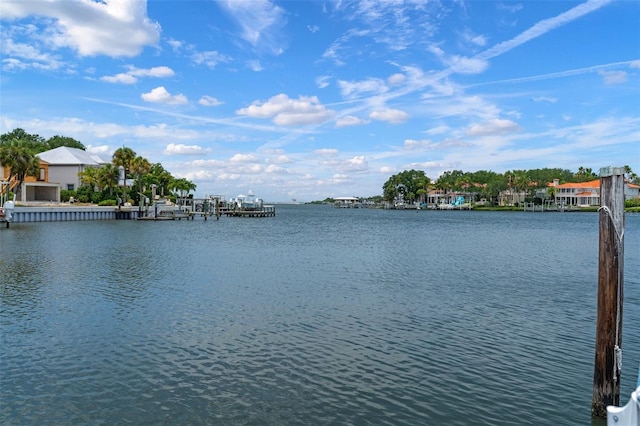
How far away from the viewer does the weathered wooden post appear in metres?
8.72

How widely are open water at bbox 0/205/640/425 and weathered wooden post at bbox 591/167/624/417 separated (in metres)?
1.26

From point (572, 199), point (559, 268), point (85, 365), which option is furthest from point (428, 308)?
point (572, 199)

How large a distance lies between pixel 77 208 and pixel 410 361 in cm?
7175

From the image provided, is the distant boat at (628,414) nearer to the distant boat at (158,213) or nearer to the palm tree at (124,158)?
the distant boat at (158,213)

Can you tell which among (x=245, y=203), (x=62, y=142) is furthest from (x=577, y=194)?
(x=62, y=142)

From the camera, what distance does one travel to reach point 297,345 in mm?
14031

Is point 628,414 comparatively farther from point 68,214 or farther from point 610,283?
point 68,214

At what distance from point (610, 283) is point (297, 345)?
8246 mm

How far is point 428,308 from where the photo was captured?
61.9 ft

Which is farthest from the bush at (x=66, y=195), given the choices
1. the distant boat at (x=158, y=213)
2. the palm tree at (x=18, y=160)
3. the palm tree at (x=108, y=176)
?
the palm tree at (x=18, y=160)

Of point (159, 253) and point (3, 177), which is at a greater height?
point (3, 177)

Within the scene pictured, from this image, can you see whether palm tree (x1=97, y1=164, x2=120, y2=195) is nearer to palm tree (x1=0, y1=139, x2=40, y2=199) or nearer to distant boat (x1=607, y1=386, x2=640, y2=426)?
palm tree (x1=0, y1=139, x2=40, y2=199)

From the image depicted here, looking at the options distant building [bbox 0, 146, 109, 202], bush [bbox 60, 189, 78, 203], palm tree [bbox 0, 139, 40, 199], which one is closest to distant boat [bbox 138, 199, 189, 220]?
bush [bbox 60, 189, 78, 203]

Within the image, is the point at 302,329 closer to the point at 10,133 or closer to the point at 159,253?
the point at 159,253
